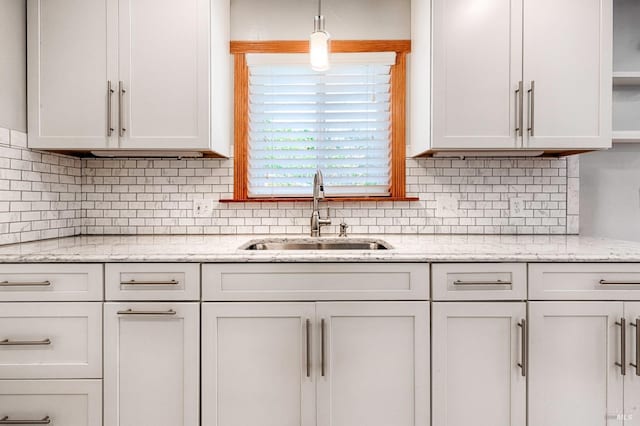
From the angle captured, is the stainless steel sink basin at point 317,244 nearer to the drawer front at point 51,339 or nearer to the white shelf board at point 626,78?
the drawer front at point 51,339

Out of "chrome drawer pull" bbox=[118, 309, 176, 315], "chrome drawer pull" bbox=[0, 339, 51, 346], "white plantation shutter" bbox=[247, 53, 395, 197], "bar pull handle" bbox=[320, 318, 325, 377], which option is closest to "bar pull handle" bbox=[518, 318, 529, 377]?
"bar pull handle" bbox=[320, 318, 325, 377]

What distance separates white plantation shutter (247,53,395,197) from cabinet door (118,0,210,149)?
1.46ft

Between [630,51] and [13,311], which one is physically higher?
[630,51]

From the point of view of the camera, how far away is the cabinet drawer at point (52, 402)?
151 centimetres

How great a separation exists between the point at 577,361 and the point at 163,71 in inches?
85.2

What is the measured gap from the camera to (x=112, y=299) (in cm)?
151

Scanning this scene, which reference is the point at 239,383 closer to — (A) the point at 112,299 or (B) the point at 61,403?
(A) the point at 112,299

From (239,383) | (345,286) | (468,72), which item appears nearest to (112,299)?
(239,383)

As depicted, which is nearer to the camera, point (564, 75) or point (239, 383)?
point (239, 383)

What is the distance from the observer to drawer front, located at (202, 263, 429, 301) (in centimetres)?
152

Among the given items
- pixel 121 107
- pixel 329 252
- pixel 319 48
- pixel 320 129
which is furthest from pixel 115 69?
pixel 329 252

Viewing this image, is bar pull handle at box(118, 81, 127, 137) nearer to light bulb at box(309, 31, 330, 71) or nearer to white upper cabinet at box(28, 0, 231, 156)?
white upper cabinet at box(28, 0, 231, 156)

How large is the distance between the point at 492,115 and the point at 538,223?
0.78 m

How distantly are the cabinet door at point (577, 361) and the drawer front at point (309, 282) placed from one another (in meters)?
0.50
